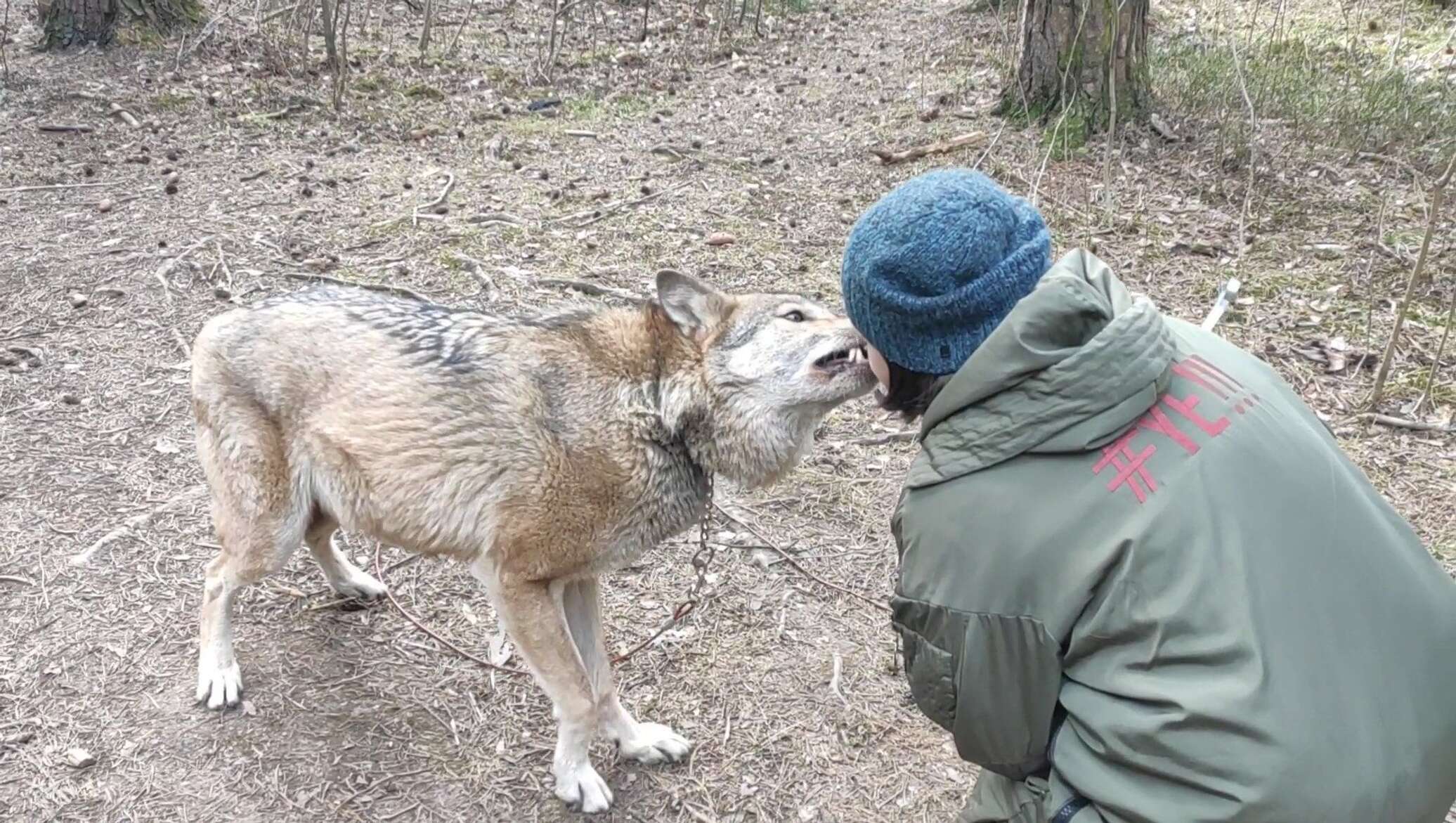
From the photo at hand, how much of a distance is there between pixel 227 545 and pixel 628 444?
5.48ft

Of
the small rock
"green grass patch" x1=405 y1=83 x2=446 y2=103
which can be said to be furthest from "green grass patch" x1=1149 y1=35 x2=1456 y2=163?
the small rock

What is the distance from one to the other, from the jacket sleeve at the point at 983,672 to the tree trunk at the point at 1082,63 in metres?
7.17

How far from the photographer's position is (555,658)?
11.6ft

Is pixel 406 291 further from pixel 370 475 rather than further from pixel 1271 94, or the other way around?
pixel 1271 94

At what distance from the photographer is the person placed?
1.96 metres

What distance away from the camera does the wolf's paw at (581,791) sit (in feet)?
12.1

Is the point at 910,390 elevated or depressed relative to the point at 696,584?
elevated

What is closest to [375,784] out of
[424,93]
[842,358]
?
[842,358]

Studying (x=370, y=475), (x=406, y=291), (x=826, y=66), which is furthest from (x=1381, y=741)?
(x=826, y=66)

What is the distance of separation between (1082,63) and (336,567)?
7.48 meters

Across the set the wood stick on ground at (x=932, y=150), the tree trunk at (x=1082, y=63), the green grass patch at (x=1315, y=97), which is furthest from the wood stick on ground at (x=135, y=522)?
the green grass patch at (x=1315, y=97)

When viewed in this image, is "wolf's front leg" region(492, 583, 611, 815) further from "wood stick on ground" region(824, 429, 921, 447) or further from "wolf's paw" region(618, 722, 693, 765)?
"wood stick on ground" region(824, 429, 921, 447)

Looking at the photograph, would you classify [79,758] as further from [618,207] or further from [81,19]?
[81,19]

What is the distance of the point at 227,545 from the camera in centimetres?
389
